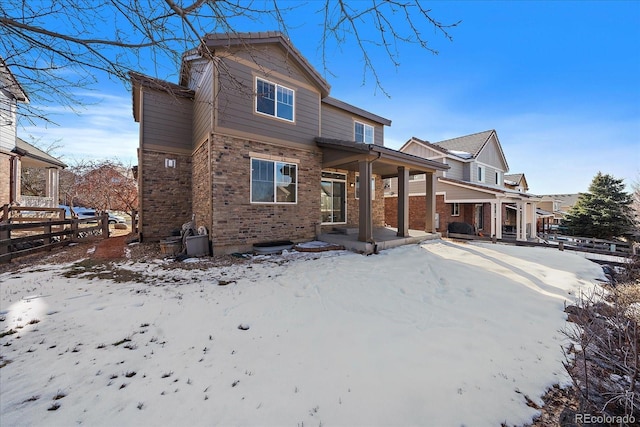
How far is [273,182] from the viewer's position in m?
8.87

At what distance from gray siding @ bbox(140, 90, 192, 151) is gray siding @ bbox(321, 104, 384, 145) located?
589 centimetres

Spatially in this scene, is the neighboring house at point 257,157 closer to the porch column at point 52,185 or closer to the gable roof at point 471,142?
the porch column at point 52,185

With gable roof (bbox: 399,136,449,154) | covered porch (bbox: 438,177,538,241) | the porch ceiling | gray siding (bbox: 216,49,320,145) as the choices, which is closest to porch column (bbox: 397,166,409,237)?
the porch ceiling

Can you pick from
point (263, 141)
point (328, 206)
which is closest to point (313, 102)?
point (263, 141)

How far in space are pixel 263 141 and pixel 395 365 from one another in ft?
25.2

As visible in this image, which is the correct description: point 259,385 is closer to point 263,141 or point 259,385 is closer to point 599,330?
point 599,330

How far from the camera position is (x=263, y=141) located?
28.1 feet

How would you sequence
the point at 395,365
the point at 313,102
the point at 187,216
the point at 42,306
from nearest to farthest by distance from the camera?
the point at 395,365, the point at 42,306, the point at 313,102, the point at 187,216

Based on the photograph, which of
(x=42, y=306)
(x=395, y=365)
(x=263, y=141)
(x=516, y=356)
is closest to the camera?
(x=395, y=365)

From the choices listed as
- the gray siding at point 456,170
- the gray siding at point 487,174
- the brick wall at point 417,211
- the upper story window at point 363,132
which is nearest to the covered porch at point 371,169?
the upper story window at point 363,132

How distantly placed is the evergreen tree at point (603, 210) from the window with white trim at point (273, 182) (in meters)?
26.4

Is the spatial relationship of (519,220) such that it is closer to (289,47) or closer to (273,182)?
(273,182)

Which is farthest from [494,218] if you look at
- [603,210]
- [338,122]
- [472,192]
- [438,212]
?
[338,122]

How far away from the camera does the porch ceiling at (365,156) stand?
8.34 metres
